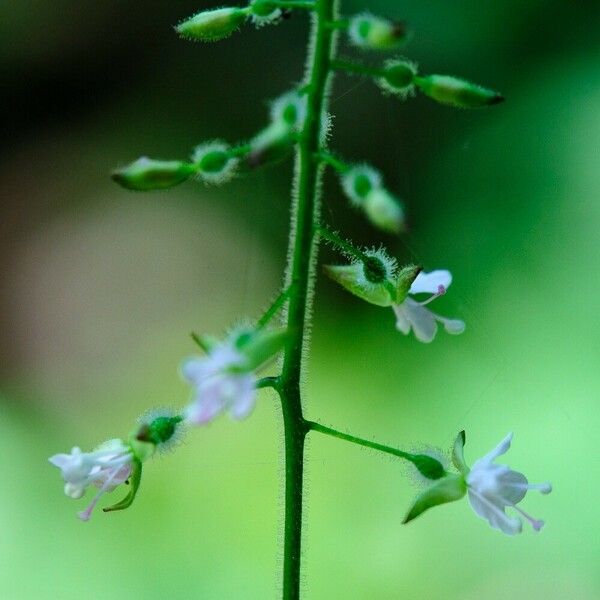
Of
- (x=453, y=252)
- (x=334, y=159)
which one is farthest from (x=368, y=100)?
(x=334, y=159)

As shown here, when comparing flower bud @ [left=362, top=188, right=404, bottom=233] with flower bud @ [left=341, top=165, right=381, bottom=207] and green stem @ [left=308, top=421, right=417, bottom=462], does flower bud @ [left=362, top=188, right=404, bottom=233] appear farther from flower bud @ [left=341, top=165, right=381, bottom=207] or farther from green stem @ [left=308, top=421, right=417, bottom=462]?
green stem @ [left=308, top=421, right=417, bottom=462]

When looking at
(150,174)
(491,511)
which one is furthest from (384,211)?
(491,511)

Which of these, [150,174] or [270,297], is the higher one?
[150,174]

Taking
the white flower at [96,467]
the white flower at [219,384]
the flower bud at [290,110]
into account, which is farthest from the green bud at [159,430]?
the flower bud at [290,110]

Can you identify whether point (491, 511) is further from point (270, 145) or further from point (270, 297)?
point (270, 297)

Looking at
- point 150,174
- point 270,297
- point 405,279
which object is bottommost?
point 270,297

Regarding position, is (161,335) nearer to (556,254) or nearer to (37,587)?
(37,587)

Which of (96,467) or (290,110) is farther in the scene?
(96,467)
